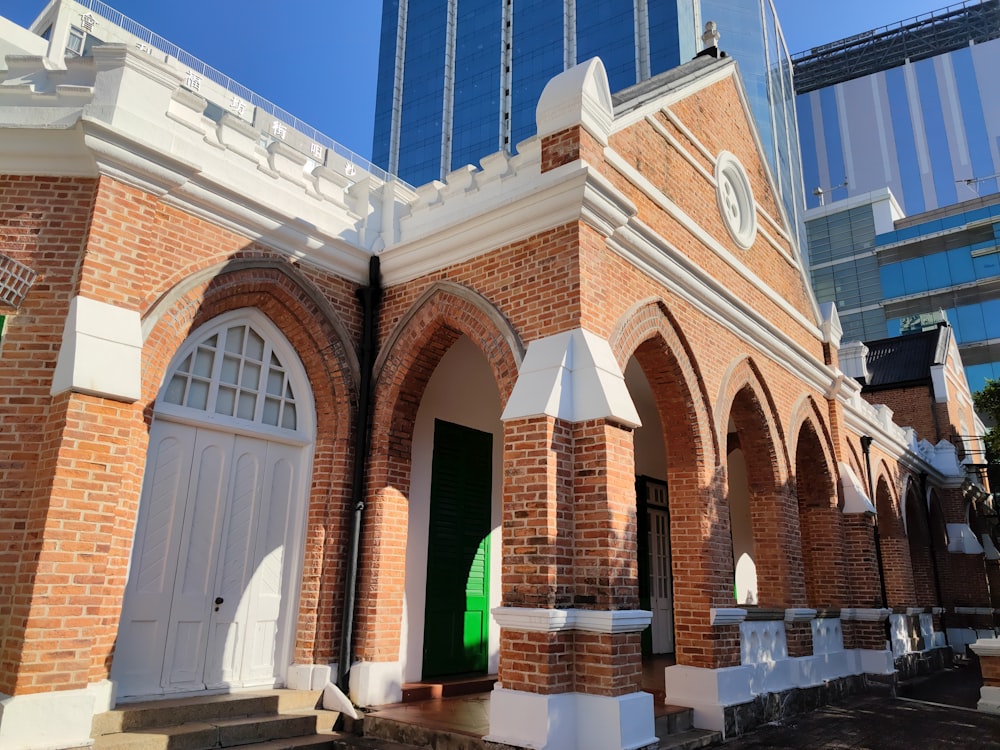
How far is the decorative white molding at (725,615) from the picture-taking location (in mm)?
7824

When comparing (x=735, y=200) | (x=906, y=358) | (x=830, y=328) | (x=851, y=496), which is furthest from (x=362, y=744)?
(x=906, y=358)

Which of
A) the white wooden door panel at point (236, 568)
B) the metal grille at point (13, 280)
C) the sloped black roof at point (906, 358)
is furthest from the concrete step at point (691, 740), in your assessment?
the sloped black roof at point (906, 358)

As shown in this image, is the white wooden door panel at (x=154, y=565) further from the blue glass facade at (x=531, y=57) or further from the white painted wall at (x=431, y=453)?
the blue glass facade at (x=531, y=57)

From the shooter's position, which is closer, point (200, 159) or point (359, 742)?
point (359, 742)

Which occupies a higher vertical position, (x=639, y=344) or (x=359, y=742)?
(x=639, y=344)

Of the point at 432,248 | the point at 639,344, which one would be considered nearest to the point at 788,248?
the point at 639,344

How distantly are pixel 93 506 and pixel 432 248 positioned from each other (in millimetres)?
4183

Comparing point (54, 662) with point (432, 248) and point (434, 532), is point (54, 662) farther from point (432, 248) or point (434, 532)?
point (432, 248)

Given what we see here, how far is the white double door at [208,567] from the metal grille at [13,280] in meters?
1.54

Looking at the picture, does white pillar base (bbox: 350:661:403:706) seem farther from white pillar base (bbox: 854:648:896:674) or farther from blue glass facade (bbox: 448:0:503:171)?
blue glass facade (bbox: 448:0:503:171)

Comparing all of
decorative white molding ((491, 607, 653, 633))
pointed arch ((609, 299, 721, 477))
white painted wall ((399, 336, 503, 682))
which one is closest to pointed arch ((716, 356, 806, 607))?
pointed arch ((609, 299, 721, 477))

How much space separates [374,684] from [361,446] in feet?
8.09

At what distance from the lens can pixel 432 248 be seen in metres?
8.05

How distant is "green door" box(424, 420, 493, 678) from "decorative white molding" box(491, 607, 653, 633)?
8.52 ft
